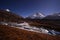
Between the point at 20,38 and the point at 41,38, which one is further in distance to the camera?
the point at 41,38

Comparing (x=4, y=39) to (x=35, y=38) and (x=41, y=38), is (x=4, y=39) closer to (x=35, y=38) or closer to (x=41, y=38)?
(x=35, y=38)

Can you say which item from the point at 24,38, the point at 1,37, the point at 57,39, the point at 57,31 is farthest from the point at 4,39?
the point at 57,31

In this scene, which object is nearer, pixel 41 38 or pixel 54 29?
pixel 41 38

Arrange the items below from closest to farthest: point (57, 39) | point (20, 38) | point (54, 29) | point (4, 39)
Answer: point (4, 39)
point (20, 38)
point (57, 39)
point (54, 29)

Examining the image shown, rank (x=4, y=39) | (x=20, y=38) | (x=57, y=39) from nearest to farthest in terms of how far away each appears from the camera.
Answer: (x=4, y=39)
(x=20, y=38)
(x=57, y=39)

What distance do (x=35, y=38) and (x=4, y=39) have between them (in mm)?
1894

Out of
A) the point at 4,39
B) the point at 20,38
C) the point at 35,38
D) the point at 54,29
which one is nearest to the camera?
the point at 4,39

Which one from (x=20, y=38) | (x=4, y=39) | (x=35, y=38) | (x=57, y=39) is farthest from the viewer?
(x=57, y=39)

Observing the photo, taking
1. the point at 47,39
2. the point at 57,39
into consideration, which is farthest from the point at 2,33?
the point at 57,39

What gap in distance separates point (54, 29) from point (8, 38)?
5.69 meters

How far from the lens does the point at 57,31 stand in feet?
31.5

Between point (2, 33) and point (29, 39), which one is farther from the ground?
point (2, 33)

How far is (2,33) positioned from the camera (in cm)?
602

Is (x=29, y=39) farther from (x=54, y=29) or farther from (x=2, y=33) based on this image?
(x=54, y=29)
